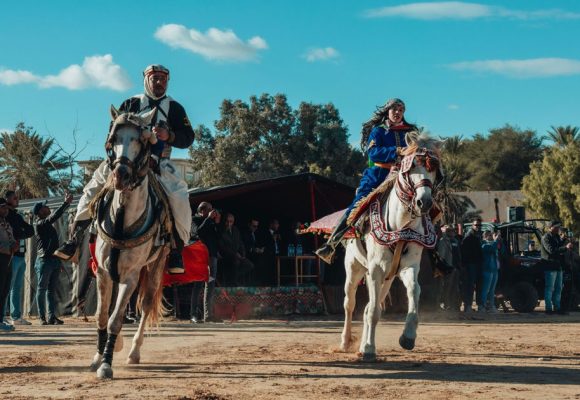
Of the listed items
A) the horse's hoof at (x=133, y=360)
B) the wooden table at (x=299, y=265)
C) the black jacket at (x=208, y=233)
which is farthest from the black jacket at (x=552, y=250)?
the horse's hoof at (x=133, y=360)

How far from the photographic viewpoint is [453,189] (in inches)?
2704

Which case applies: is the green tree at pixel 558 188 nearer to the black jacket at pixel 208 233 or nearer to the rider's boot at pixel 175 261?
the black jacket at pixel 208 233

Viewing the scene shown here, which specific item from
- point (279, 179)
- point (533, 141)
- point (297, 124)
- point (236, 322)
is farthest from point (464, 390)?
point (533, 141)

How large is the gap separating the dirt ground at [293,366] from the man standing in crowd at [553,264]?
6.57m

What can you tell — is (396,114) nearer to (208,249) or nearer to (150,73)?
(150,73)

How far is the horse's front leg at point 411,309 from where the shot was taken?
8.84 meters

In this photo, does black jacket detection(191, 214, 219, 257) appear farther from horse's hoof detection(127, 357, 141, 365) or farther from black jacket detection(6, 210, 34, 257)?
horse's hoof detection(127, 357, 141, 365)

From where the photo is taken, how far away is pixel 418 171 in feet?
30.3

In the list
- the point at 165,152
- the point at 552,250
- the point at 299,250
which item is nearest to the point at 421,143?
the point at 165,152

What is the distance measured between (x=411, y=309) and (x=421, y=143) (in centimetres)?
185

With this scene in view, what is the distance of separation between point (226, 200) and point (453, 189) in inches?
1929

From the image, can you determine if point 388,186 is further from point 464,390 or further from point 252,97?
point 252,97

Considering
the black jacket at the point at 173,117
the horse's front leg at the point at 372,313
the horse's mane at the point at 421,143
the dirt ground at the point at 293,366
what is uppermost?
the black jacket at the point at 173,117

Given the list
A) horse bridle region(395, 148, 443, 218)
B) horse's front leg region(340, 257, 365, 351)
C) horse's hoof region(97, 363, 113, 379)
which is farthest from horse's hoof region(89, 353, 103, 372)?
horse bridle region(395, 148, 443, 218)
